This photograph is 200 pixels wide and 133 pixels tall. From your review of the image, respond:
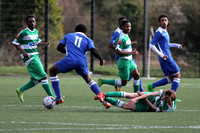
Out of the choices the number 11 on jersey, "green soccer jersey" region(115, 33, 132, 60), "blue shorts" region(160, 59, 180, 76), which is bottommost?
"blue shorts" region(160, 59, 180, 76)

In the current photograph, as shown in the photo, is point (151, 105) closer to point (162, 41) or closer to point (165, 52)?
point (165, 52)

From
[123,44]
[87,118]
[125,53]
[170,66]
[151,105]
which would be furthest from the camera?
[170,66]


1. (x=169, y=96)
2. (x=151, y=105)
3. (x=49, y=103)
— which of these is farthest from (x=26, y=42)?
(x=169, y=96)

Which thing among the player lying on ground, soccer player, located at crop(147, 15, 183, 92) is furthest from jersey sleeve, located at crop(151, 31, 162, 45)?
the player lying on ground

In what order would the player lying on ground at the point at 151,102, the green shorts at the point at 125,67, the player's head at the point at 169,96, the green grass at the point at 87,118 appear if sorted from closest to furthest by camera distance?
the green grass at the point at 87,118
the player's head at the point at 169,96
the player lying on ground at the point at 151,102
the green shorts at the point at 125,67

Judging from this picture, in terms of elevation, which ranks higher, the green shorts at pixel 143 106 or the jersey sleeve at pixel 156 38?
the jersey sleeve at pixel 156 38

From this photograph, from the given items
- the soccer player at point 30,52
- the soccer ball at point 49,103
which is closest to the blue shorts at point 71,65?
the soccer ball at point 49,103

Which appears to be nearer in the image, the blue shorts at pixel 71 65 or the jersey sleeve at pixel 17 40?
the blue shorts at pixel 71 65

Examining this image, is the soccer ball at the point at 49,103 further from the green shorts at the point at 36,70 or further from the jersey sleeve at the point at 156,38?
the jersey sleeve at the point at 156,38

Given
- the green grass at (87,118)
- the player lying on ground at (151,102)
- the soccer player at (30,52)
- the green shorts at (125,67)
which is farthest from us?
the green shorts at (125,67)

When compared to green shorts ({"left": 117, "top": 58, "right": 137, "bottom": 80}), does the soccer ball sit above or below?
below

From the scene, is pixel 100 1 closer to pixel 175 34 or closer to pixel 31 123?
pixel 175 34

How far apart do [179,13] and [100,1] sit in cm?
1295

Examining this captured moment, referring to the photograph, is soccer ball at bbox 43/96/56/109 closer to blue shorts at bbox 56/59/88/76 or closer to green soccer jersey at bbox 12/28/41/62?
blue shorts at bbox 56/59/88/76
